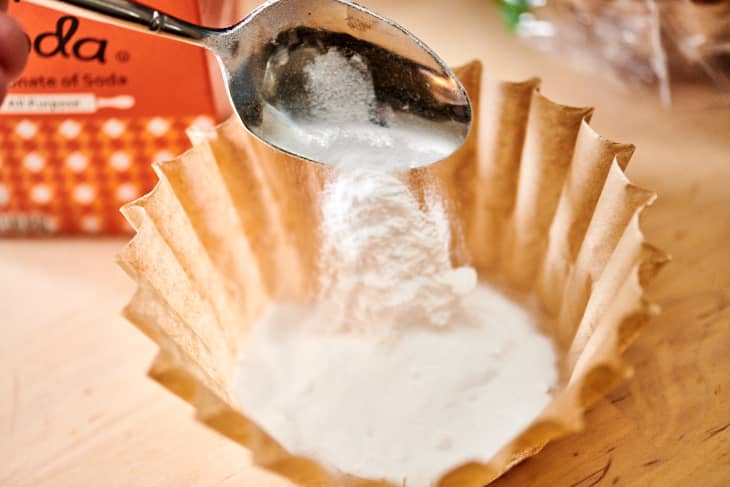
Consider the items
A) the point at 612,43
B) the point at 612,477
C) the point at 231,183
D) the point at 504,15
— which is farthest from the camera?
the point at 504,15

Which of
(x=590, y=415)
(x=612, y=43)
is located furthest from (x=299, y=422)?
(x=612, y=43)

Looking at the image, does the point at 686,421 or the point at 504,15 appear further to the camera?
the point at 504,15

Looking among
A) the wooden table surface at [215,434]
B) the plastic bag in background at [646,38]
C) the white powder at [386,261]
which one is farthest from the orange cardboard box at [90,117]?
the plastic bag in background at [646,38]

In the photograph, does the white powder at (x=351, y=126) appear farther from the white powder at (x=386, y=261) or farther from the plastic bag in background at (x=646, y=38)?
the plastic bag in background at (x=646, y=38)

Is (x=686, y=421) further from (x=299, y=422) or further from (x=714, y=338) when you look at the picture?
(x=299, y=422)

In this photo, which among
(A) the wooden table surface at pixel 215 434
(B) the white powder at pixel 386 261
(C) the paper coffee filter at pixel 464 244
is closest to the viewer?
(C) the paper coffee filter at pixel 464 244

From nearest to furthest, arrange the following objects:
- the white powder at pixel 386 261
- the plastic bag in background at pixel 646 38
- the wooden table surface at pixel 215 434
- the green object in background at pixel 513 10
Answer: the wooden table surface at pixel 215 434
the white powder at pixel 386 261
the plastic bag in background at pixel 646 38
the green object in background at pixel 513 10
